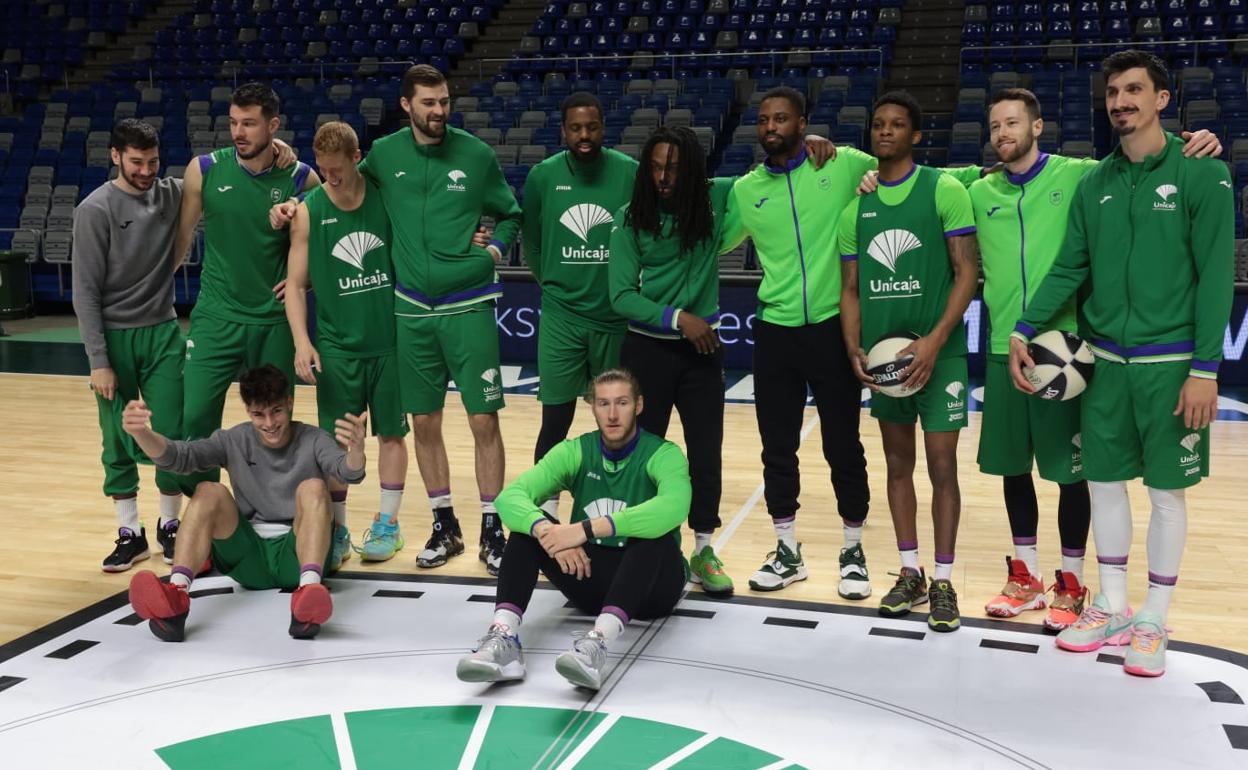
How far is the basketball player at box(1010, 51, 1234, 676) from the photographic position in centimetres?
350

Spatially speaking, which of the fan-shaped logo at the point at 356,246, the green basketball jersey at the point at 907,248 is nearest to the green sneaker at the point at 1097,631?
the green basketball jersey at the point at 907,248

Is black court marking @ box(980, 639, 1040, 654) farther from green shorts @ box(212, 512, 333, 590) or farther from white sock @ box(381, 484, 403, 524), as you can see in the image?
white sock @ box(381, 484, 403, 524)

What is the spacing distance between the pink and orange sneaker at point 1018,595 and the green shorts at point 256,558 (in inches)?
94.1

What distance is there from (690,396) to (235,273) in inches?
72.7

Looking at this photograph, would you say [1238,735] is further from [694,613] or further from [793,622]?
[694,613]

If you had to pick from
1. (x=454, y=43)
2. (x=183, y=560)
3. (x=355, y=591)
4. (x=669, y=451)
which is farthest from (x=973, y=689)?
(x=454, y=43)

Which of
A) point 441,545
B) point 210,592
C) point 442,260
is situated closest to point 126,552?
point 210,592

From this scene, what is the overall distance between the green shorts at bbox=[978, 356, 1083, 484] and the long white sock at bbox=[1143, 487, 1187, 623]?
1.01ft

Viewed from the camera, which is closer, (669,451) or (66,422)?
(669,451)

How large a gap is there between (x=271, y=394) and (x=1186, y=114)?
394 inches

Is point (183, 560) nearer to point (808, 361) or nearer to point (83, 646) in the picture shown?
point (83, 646)

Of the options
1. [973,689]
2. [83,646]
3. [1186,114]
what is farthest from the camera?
[1186,114]

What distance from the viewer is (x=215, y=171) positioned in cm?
469

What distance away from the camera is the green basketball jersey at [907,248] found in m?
4.00
